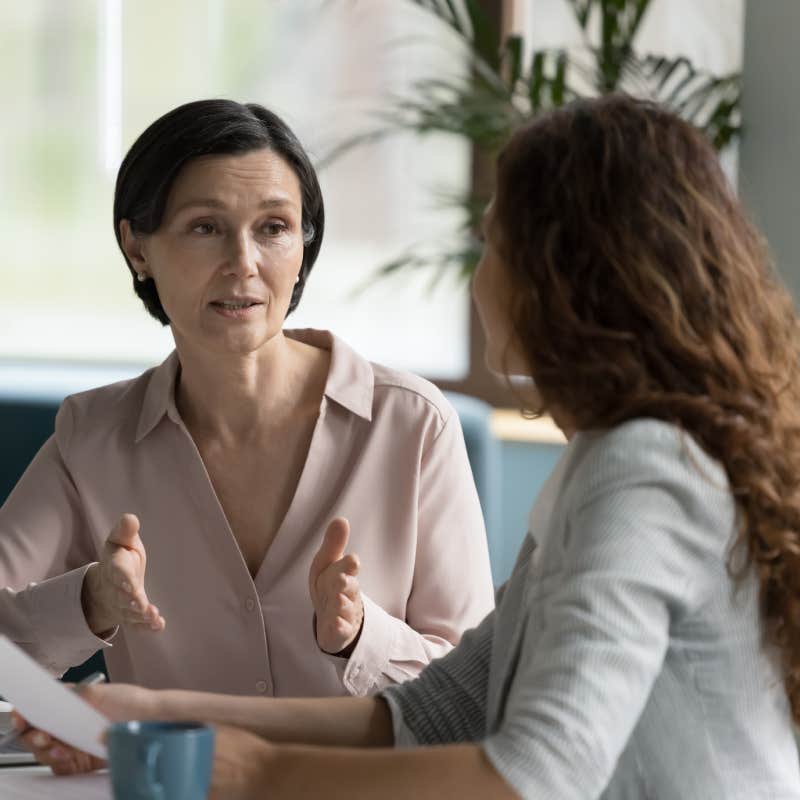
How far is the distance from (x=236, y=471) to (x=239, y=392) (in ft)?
0.38

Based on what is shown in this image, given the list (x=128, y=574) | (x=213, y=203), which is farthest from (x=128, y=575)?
(x=213, y=203)

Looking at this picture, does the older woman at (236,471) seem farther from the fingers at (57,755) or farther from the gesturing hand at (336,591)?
the fingers at (57,755)

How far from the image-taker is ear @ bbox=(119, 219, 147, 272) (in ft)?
6.89

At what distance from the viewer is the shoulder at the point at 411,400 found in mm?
2055

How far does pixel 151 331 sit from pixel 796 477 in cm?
363

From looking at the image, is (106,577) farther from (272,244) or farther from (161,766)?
(161,766)

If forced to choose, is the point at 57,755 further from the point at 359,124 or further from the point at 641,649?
the point at 359,124

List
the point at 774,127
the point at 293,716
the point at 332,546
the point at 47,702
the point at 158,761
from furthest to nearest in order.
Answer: the point at 774,127 → the point at 332,546 → the point at 293,716 → the point at 47,702 → the point at 158,761

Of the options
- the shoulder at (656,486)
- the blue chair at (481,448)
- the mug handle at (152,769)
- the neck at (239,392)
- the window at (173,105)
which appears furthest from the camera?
the window at (173,105)

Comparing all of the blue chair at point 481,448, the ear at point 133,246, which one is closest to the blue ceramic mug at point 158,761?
the ear at point 133,246

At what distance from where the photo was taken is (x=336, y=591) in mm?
1619

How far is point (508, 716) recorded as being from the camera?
41.9 inches

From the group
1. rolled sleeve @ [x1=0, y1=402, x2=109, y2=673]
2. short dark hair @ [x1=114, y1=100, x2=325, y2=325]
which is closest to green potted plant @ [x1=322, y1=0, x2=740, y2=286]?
short dark hair @ [x1=114, y1=100, x2=325, y2=325]

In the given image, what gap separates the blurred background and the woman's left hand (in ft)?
8.04
